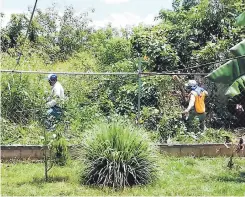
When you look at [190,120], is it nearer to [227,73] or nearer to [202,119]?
[202,119]

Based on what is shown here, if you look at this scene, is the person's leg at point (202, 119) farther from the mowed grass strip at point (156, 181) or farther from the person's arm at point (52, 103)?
the person's arm at point (52, 103)

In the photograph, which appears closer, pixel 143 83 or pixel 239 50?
pixel 239 50

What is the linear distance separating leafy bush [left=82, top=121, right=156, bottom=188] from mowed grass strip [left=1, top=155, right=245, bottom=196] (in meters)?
0.14

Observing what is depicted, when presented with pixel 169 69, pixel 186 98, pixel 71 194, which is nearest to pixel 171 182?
pixel 71 194

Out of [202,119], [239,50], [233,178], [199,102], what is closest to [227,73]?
[239,50]

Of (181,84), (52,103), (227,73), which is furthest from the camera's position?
(181,84)

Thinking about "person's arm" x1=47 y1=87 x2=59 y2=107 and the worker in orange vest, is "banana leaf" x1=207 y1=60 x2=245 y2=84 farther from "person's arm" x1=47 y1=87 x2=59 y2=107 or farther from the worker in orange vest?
"person's arm" x1=47 y1=87 x2=59 y2=107

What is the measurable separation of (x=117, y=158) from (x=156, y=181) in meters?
0.68

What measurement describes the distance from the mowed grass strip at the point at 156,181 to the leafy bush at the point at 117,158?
14 centimetres

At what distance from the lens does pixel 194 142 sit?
834cm

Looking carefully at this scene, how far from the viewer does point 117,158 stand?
5.80 meters

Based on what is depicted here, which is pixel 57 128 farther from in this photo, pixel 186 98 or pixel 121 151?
pixel 186 98

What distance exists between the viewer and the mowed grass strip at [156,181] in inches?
221

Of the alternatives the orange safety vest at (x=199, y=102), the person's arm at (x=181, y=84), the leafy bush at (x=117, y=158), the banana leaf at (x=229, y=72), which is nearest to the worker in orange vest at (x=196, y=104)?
the orange safety vest at (x=199, y=102)
